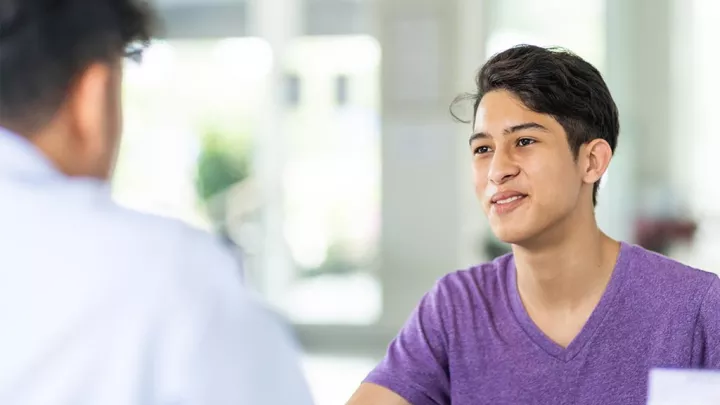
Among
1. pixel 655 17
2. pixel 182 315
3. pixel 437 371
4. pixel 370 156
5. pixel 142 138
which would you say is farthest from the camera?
pixel 142 138

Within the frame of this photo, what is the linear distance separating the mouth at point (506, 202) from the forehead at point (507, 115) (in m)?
0.10

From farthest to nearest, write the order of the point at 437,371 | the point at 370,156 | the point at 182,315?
the point at 370,156 < the point at 437,371 < the point at 182,315

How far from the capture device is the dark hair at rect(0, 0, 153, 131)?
0.72m

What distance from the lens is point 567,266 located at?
1.44 metres

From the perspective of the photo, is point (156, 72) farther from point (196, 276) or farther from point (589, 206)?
point (196, 276)

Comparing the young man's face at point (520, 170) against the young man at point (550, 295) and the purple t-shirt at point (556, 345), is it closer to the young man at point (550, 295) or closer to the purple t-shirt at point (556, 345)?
the young man at point (550, 295)

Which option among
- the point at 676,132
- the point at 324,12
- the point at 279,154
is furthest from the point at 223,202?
the point at 676,132

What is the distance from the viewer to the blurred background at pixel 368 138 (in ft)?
18.0

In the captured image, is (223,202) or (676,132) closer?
(676,132)

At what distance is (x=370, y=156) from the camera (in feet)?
19.4

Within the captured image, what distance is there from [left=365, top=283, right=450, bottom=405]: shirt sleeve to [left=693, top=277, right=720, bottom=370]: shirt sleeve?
365mm

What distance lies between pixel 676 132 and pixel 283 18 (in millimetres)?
2494

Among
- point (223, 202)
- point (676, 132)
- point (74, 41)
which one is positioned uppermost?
point (74, 41)

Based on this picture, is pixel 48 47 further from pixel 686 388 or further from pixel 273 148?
pixel 273 148
